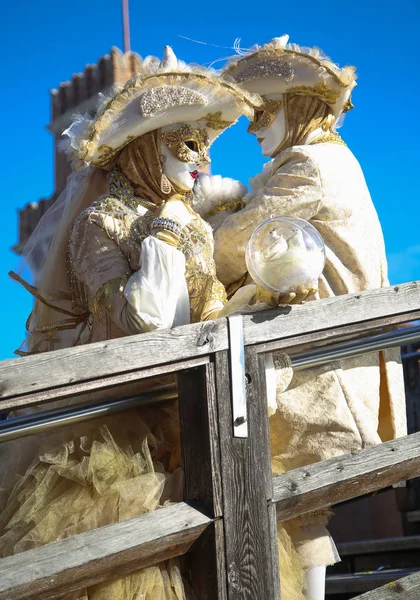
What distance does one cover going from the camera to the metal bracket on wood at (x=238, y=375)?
307 centimetres

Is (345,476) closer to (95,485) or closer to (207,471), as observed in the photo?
(207,471)

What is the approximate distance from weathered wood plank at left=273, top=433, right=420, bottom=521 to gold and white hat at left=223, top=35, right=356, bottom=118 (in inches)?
72.7

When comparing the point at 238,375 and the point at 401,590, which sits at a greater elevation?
the point at 238,375

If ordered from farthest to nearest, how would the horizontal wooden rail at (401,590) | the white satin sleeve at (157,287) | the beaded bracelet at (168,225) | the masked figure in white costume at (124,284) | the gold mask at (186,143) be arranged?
the gold mask at (186,143), the beaded bracelet at (168,225), the white satin sleeve at (157,287), the horizontal wooden rail at (401,590), the masked figure in white costume at (124,284)

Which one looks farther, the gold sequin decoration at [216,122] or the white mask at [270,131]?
the white mask at [270,131]

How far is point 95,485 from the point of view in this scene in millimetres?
3102

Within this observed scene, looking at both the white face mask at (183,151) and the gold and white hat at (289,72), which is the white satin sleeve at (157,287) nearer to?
the white face mask at (183,151)

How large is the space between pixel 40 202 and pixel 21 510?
24581 mm

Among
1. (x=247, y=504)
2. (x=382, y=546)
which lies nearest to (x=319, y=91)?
(x=247, y=504)

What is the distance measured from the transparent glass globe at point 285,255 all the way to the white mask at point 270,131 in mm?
1432

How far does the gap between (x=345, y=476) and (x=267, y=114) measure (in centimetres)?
207

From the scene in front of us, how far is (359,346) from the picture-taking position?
3.72 meters

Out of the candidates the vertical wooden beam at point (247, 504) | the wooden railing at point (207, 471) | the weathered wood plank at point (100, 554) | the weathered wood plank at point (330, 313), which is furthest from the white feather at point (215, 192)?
the weathered wood plank at point (100, 554)

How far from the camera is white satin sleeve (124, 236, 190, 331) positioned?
3.42 metres
